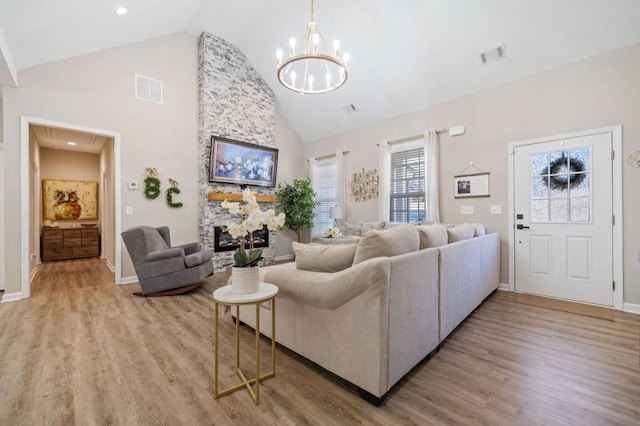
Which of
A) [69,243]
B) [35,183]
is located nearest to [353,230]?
[35,183]

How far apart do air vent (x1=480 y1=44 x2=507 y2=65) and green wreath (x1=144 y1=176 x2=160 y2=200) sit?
5.53 m

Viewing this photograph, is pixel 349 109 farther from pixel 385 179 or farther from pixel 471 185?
pixel 471 185

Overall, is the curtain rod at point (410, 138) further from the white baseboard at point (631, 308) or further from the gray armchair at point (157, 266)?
the gray armchair at point (157, 266)

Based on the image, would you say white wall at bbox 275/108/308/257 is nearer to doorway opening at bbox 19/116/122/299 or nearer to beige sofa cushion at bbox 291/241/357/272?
doorway opening at bbox 19/116/122/299

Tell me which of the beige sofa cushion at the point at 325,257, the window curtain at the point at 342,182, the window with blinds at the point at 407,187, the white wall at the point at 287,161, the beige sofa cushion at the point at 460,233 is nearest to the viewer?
the beige sofa cushion at the point at 325,257

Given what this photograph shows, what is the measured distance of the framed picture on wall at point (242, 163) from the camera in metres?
5.25

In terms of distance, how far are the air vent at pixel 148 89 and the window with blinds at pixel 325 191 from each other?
3636 mm

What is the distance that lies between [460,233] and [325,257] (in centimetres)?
166

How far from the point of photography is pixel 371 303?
5.19 feet

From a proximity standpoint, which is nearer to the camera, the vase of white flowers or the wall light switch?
the vase of white flowers

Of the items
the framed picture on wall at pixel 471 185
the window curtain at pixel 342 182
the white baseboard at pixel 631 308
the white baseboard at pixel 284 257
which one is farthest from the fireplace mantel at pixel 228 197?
the white baseboard at pixel 631 308

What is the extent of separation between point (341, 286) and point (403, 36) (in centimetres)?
416

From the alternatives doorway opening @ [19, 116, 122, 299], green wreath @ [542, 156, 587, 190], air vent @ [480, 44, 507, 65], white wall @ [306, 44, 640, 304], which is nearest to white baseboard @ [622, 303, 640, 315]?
white wall @ [306, 44, 640, 304]

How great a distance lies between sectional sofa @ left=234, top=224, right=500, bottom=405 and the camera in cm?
160
